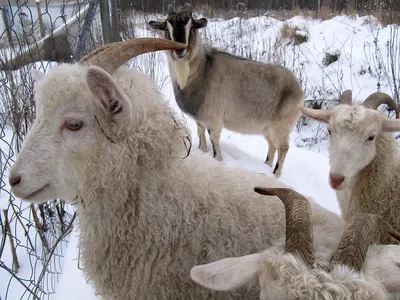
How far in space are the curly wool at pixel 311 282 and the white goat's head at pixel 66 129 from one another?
968 mm

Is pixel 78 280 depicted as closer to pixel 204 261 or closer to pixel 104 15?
pixel 204 261

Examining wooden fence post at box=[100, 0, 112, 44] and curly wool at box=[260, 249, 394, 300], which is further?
wooden fence post at box=[100, 0, 112, 44]

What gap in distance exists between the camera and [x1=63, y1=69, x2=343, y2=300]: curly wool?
180cm

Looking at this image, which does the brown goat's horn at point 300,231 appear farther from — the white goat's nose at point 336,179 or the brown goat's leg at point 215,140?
the brown goat's leg at point 215,140

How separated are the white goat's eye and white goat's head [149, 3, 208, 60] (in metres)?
3.34

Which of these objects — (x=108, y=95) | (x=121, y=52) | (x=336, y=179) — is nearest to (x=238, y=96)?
(x=336, y=179)

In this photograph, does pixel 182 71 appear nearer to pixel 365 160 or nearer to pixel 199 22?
pixel 199 22

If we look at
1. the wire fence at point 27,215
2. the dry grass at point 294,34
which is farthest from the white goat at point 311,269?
the dry grass at point 294,34

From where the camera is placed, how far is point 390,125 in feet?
9.36

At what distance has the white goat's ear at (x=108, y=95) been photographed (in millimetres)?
1560

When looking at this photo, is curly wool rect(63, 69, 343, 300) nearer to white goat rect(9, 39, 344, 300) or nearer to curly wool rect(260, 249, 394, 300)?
white goat rect(9, 39, 344, 300)

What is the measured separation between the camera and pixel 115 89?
1.60 m

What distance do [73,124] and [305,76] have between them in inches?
326

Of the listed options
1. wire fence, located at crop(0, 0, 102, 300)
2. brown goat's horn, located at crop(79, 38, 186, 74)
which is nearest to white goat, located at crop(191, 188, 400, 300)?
brown goat's horn, located at crop(79, 38, 186, 74)
